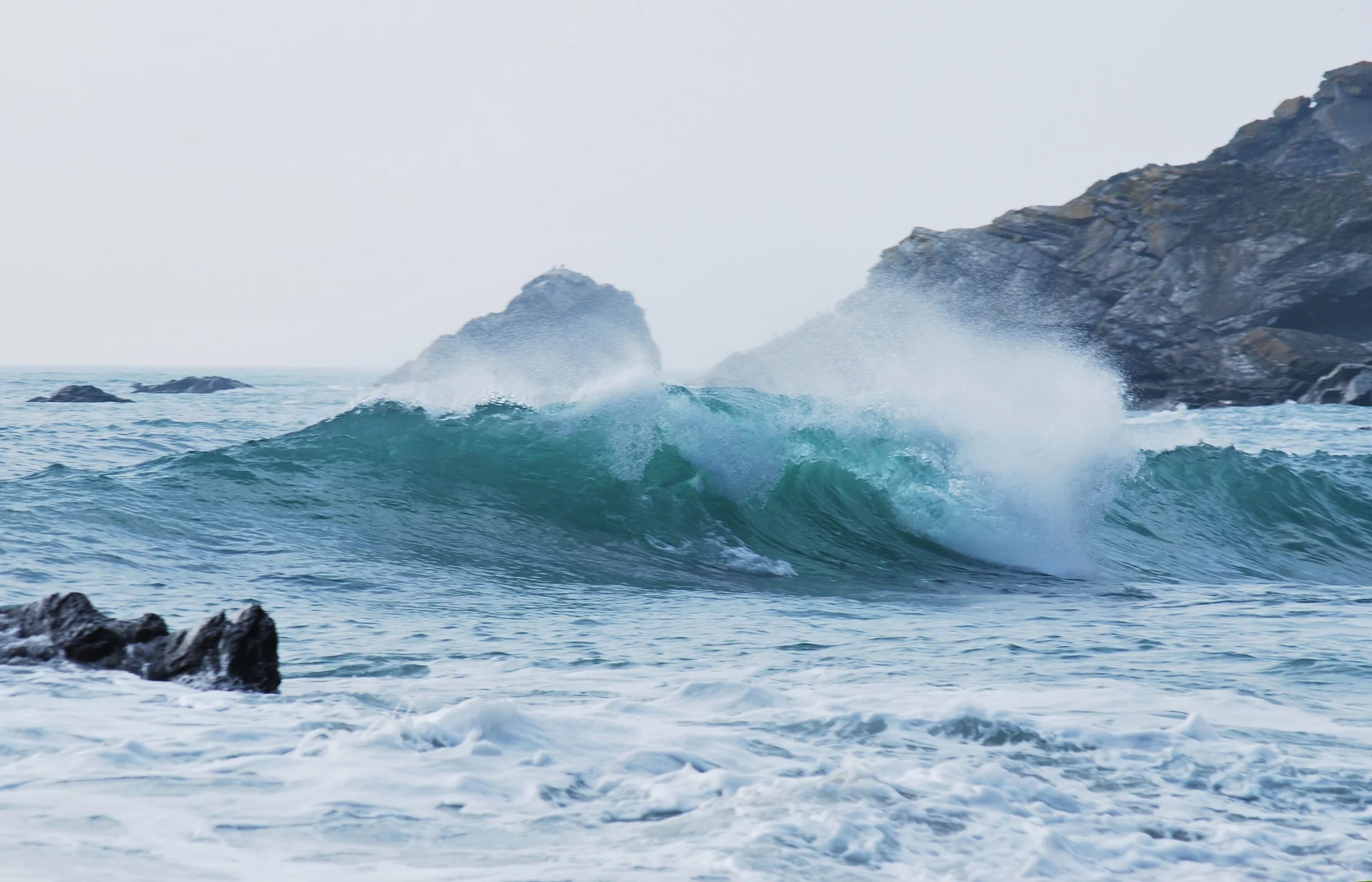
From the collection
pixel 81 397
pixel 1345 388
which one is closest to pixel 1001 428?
pixel 1345 388

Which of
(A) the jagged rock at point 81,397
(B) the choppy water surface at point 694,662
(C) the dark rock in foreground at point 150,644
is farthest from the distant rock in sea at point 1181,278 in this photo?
(C) the dark rock in foreground at point 150,644

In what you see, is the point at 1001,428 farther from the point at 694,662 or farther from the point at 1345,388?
the point at 1345,388

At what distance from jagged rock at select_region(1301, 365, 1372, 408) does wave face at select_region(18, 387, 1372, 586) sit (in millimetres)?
26722

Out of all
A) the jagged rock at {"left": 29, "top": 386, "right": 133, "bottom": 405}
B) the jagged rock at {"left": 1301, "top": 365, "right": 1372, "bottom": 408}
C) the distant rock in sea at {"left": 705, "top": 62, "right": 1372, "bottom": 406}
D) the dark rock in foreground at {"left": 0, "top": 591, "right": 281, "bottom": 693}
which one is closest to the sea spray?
the dark rock in foreground at {"left": 0, "top": 591, "right": 281, "bottom": 693}

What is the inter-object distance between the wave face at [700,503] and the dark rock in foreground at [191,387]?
150ft

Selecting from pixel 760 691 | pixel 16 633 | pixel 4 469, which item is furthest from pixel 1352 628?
pixel 4 469

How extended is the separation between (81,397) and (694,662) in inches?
1605

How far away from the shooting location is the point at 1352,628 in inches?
289

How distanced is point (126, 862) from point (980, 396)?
442 inches

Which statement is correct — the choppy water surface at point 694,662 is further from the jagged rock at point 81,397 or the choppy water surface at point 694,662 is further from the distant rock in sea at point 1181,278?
the distant rock in sea at point 1181,278

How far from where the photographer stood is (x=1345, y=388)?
1469 inches

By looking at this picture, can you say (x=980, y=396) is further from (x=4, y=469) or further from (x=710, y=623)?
(x=4, y=469)

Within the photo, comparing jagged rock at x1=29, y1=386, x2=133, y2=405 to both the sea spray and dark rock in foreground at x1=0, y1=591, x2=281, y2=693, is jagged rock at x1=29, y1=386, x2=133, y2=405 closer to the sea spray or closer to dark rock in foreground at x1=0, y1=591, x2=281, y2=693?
the sea spray

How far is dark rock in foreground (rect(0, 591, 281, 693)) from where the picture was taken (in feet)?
15.4
